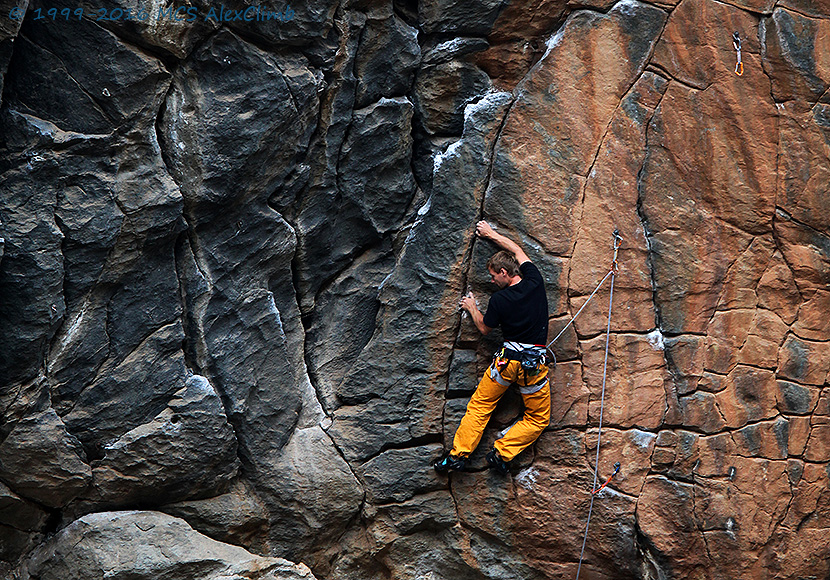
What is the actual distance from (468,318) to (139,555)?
2.81 metres

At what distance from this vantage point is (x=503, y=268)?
5.52 meters

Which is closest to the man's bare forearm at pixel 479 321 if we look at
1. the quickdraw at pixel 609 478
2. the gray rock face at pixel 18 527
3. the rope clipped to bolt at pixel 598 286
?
the rope clipped to bolt at pixel 598 286

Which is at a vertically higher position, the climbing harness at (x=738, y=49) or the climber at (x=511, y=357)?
the climbing harness at (x=738, y=49)

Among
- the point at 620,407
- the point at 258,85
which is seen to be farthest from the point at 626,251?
the point at 258,85

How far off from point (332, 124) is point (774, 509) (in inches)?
171

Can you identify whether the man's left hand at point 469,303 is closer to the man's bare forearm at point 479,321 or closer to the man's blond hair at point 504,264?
the man's bare forearm at point 479,321

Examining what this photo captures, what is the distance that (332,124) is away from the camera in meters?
5.61

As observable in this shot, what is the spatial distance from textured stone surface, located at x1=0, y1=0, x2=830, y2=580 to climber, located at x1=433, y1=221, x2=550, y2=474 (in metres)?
0.17

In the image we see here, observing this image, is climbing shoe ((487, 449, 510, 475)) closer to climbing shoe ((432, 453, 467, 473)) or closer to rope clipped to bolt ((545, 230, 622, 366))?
climbing shoe ((432, 453, 467, 473))

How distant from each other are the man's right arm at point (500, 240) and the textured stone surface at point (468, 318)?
98 millimetres

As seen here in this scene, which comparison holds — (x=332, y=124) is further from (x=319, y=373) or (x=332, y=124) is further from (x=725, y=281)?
(x=725, y=281)

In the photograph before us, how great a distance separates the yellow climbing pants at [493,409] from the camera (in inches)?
223

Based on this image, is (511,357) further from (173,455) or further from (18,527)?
(18,527)

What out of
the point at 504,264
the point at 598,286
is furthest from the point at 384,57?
the point at 598,286
